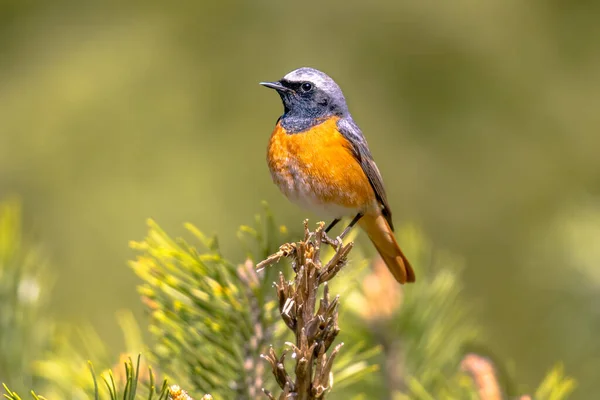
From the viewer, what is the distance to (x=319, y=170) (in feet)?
7.14

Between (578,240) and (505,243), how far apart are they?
2.44 m

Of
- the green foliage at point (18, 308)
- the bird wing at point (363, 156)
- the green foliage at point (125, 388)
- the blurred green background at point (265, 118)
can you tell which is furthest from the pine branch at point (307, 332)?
the blurred green background at point (265, 118)

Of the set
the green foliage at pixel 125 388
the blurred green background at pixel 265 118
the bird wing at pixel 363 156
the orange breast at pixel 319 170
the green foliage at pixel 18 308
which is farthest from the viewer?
the blurred green background at pixel 265 118

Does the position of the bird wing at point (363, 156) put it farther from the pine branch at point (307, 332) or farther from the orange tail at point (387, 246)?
the pine branch at point (307, 332)

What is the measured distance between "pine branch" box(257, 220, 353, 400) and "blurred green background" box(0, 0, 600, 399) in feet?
7.26

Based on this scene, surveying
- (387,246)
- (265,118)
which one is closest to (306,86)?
(387,246)

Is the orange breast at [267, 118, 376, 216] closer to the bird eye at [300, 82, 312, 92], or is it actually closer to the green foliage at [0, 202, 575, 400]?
the bird eye at [300, 82, 312, 92]

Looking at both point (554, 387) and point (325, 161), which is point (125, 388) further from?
point (325, 161)

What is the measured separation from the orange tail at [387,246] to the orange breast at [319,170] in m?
0.12

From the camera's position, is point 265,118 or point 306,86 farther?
point 265,118

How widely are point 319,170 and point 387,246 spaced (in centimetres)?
30

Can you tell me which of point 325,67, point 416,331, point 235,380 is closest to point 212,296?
point 235,380

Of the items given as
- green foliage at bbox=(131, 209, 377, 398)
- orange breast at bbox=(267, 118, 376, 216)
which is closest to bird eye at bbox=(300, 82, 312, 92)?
orange breast at bbox=(267, 118, 376, 216)

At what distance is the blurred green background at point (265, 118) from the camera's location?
149 inches
